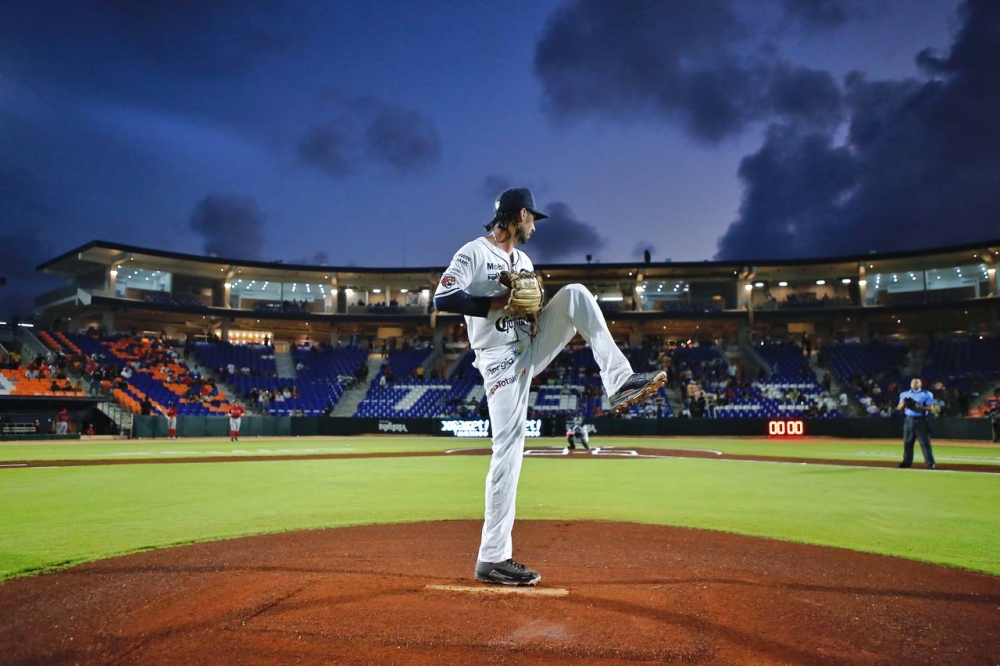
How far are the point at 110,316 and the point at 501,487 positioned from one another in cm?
5368

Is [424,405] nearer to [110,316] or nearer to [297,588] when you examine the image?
[110,316]

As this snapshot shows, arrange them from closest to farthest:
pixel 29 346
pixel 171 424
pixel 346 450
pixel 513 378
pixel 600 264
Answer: pixel 513 378, pixel 346 450, pixel 171 424, pixel 29 346, pixel 600 264

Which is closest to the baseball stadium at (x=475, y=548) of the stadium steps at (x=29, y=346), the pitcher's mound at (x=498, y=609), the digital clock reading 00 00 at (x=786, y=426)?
the pitcher's mound at (x=498, y=609)

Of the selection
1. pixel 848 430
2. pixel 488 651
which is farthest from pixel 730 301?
pixel 488 651

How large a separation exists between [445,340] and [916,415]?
1766 inches

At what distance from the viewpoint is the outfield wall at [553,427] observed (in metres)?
32.7

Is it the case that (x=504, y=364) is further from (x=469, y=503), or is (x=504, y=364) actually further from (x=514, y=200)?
(x=469, y=503)

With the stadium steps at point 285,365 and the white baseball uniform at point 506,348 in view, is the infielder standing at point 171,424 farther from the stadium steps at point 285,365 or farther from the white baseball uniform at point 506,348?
the white baseball uniform at point 506,348

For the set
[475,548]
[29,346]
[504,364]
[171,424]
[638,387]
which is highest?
[29,346]

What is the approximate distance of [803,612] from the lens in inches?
149

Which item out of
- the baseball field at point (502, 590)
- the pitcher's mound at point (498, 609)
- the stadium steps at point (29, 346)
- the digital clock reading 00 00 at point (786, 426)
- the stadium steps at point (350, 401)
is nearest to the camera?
the pitcher's mound at point (498, 609)

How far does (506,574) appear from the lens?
4.38 metres

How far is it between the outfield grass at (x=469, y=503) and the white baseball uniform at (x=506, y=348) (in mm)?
3402

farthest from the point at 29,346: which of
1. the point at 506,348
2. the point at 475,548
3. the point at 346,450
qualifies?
the point at 506,348
